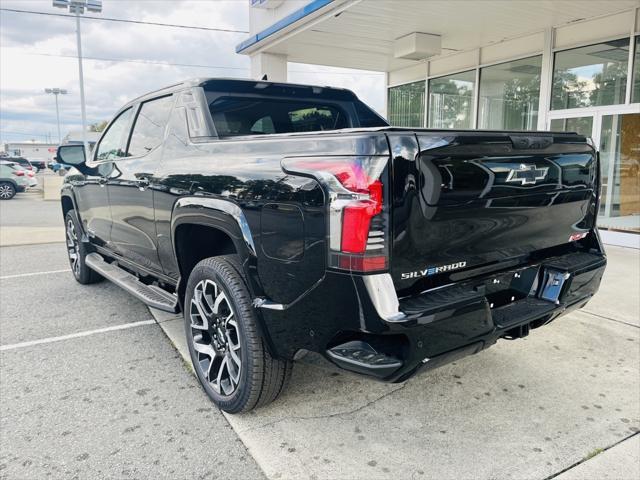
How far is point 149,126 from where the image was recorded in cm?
404

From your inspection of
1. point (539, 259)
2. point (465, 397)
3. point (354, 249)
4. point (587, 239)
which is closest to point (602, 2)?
point (587, 239)

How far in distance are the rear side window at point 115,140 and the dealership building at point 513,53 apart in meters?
4.81

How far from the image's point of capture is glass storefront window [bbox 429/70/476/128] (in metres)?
11.5

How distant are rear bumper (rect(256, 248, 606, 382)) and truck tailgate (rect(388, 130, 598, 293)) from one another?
0.12 metres

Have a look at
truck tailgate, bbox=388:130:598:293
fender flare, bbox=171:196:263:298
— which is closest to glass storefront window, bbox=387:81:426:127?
truck tailgate, bbox=388:130:598:293

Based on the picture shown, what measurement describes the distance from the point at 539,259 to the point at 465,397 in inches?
38.4

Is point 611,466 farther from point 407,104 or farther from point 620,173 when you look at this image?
point 407,104

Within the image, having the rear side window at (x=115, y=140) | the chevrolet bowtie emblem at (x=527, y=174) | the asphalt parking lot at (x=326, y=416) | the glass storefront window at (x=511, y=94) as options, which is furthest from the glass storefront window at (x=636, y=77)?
the rear side window at (x=115, y=140)

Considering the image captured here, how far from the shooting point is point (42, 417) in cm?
295

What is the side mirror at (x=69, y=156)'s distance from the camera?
17.0ft

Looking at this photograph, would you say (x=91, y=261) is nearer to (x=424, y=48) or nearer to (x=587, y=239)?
(x=587, y=239)

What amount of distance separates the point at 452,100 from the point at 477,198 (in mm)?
10333

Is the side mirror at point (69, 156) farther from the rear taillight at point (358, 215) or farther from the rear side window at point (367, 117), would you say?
the rear taillight at point (358, 215)

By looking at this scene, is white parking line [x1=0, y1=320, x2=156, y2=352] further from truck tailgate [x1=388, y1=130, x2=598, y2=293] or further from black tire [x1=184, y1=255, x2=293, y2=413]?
truck tailgate [x1=388, y1=130, x2=598, y2=293]
